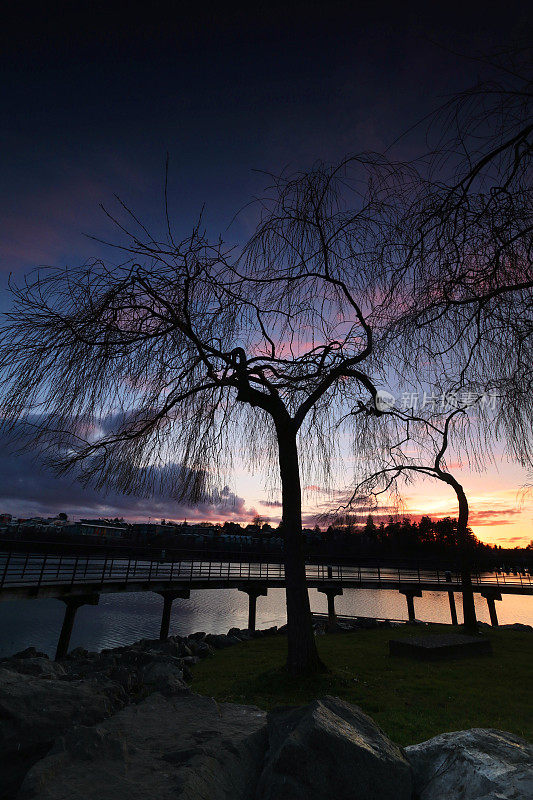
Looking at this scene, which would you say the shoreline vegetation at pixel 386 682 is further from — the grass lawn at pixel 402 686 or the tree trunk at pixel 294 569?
the tree trunk at pixel 294 569

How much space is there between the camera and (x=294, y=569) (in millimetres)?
9047

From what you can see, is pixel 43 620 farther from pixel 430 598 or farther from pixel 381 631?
pixel 430 598

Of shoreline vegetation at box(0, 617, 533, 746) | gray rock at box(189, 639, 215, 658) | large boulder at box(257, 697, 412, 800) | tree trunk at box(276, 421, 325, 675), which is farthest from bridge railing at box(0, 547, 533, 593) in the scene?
large boulder at box(257, 697, 412, 800)

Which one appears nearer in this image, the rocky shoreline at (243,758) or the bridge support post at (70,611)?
the rocky shoreline at (243,758)

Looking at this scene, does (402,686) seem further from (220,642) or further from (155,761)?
(220,642)

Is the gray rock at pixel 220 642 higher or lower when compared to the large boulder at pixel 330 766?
lower

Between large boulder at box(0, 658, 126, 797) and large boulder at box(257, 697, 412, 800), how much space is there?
1724 mm

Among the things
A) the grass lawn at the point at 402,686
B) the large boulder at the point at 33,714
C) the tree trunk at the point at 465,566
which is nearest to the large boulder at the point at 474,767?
the large boulder at the point at 33,714

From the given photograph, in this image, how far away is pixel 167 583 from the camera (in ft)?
71.9

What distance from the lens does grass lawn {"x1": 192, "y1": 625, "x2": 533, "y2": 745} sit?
5.80 meters

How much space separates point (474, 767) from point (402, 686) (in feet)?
22.2

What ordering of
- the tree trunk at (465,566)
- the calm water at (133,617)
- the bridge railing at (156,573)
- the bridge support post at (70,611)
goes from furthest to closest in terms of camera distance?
the calm water at (133,617), the bridge support post at (70,611), the bridge railing at (156,573), the tree trunk at (465,566)

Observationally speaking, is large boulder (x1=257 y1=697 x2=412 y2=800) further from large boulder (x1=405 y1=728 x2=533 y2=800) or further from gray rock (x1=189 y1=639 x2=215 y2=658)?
gray rock (x1=189 y1=639 x2=215 y2=658)

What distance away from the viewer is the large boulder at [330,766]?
233 centimetres
